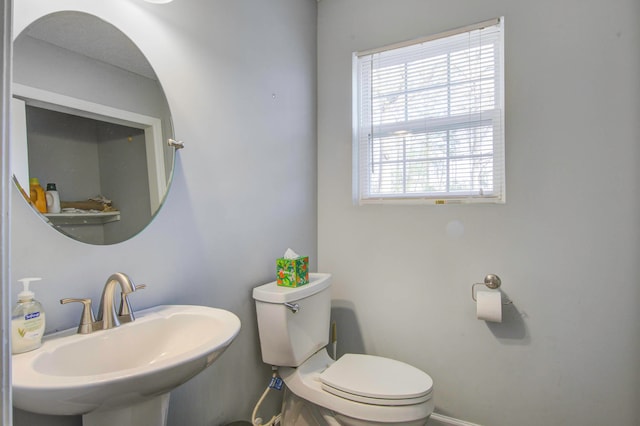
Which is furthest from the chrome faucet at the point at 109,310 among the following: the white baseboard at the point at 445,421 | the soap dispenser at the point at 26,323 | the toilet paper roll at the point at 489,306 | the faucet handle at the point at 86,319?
the white baseboard at the point at 445,421

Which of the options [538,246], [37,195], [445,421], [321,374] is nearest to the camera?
[37,195]

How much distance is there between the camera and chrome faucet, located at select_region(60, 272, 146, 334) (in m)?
0.94

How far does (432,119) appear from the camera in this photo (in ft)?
6.05

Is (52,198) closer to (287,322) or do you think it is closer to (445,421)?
(287,322)

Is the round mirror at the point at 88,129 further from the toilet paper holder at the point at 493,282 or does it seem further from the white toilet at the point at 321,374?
the toilet paper holder at the point at 493,282

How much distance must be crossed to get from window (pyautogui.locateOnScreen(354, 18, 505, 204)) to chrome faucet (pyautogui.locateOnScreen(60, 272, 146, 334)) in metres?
1.32

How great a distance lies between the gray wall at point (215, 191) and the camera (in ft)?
3.20

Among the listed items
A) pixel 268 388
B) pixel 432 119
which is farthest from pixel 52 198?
pixel 432 119

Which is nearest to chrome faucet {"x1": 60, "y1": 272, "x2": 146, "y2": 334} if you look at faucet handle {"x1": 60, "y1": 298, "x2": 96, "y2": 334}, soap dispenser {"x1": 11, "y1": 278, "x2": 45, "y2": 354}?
faucet handle {"x1": 60, "y1": 298, "x2": 96, "y2": 334}

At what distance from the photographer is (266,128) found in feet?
5.62

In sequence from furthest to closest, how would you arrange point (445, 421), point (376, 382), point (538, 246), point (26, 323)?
1. point (445, 421)
2. point (538, 246)
3. point (376, 382)
4. point (26, 323)

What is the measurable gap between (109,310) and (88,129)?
20.8 inches

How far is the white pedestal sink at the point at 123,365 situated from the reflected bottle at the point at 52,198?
1.07 feet

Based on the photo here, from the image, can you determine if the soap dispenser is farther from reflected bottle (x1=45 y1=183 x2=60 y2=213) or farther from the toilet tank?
the toilet tank
